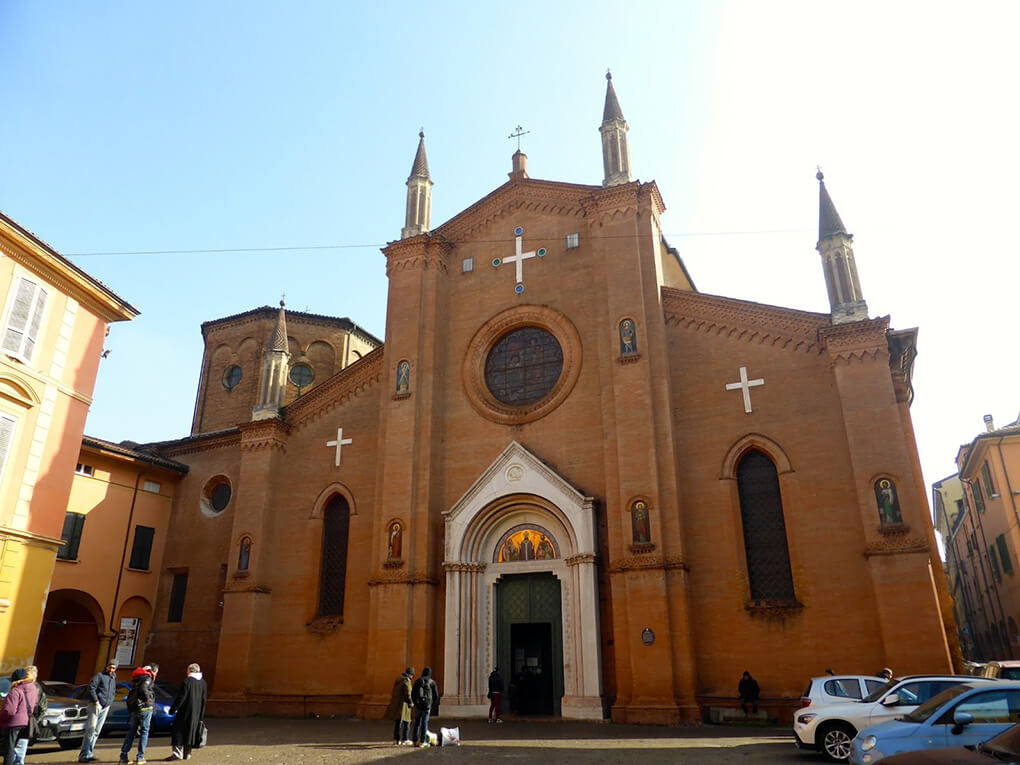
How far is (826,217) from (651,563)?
34.7ft

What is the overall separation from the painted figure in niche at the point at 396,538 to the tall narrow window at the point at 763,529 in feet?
30.0

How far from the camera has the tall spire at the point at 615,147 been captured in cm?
2220

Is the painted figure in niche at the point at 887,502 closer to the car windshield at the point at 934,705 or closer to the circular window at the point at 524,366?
the car windshield at the point at 934,705

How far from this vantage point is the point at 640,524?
18281 mm

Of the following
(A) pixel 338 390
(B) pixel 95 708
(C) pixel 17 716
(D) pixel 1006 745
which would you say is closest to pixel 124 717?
(B) pixel 95 708

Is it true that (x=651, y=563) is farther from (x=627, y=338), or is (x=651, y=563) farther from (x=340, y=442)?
(x=340, y=442)

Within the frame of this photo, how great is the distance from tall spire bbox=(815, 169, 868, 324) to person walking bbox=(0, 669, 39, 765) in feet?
59.2

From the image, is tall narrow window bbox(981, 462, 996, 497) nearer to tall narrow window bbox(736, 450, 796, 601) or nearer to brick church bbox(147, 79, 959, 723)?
brick church bbox(147, 79, 959, 723)

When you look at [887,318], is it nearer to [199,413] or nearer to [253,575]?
[253,575]

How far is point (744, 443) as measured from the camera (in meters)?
18.8

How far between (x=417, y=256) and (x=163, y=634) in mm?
15541

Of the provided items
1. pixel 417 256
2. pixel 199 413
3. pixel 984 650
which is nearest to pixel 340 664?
pixel 417 256

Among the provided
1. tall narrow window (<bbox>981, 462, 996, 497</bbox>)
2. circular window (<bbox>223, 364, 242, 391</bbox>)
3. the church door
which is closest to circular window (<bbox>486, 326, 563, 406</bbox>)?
the church door

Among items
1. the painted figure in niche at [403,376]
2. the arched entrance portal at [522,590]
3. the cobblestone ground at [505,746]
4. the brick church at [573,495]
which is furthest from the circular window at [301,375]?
the cobblestone ground at [505,746]
